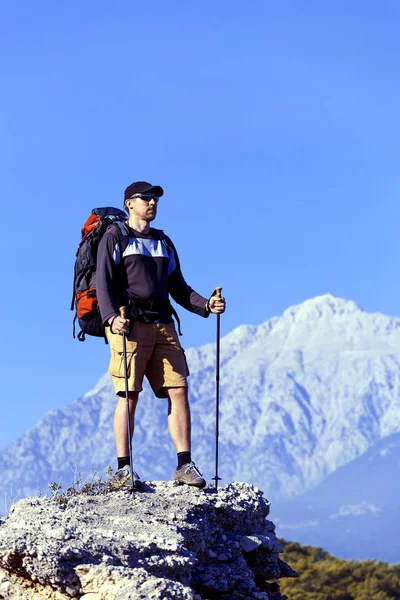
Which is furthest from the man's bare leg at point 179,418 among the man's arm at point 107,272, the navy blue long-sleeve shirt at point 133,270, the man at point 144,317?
the man's arm at point 107,272

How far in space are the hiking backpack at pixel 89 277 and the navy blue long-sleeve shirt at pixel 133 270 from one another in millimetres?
209

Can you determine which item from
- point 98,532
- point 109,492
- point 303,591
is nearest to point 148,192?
point 109,492

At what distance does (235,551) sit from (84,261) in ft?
9.39

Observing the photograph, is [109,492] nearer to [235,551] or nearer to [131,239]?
[235,551]

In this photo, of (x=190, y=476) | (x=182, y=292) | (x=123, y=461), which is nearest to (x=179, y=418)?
(x=190, y=476)

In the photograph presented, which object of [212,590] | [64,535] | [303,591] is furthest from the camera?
[303,591]

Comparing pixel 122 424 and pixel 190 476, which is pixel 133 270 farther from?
pixel 190 476

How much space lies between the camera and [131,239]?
31.1 feet

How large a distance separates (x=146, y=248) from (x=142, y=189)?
1.74 feet

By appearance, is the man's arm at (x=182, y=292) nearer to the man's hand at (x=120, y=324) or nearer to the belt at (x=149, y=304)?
the belt at (x=149, y=304)

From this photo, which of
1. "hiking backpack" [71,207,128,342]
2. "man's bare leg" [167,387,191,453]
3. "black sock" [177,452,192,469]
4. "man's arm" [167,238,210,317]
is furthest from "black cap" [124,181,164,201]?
"black sock" [177,452,192,469]

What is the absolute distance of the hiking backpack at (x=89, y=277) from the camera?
380 inches

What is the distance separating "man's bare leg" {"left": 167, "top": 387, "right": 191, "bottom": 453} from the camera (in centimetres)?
952

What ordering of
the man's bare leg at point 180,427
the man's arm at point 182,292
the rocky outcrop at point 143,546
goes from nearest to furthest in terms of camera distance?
the rocky outcrop at point 143,546 → the man's bare leg at point 180,427 → the man's arm at point 182,292
